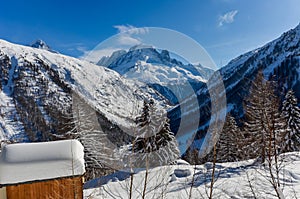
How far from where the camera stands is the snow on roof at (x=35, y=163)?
7223 mm

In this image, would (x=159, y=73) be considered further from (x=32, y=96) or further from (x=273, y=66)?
(x=32, y=96)

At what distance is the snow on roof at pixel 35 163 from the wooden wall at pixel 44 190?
0.17 meters

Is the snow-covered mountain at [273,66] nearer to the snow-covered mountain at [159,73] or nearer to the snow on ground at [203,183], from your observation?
the snow-covered mountain at [159,73]

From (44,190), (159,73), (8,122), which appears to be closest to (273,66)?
(8,122)

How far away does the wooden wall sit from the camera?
7277mm

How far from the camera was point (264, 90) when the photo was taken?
8.45 m

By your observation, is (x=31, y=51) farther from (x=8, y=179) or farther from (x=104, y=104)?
(x=8, y=179)

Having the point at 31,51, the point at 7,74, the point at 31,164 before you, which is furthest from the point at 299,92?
the point at 31,51

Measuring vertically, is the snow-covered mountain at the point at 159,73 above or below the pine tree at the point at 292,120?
above

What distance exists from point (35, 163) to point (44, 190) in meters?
0.81

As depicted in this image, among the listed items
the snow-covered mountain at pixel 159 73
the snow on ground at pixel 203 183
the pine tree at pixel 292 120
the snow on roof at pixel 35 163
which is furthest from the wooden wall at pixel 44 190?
the pine tree at pixel 292 120


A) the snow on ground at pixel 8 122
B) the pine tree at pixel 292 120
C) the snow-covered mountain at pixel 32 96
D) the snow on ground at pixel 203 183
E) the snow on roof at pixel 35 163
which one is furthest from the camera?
the snow-covered mountain at pixel 32 96

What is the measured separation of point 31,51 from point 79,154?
682 feet

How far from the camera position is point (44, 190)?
7457 mm
